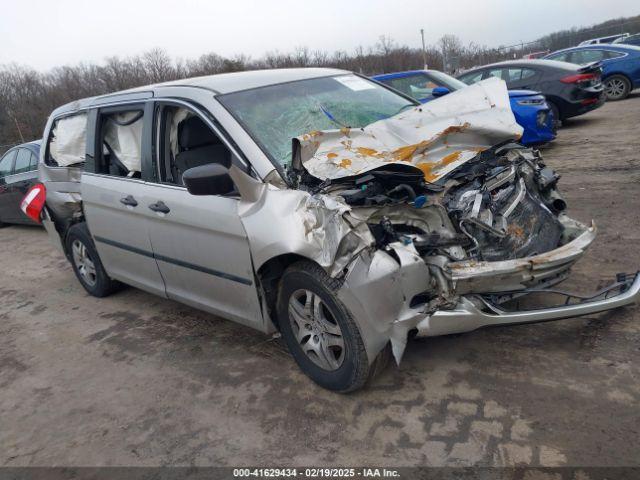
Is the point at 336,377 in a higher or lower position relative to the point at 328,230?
lower

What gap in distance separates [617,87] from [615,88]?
5 cm

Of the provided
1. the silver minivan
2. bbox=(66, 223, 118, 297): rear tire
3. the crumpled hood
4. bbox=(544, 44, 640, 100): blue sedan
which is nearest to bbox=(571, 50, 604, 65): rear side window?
bbox=(544, 44, 640, 100): blue sedan

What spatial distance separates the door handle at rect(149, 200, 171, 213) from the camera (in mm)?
3696

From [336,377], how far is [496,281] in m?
1.05

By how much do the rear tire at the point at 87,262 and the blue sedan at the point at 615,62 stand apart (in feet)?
39.5

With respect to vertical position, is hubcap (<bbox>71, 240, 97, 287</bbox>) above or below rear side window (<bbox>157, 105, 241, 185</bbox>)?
below

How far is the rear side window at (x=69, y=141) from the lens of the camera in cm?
494

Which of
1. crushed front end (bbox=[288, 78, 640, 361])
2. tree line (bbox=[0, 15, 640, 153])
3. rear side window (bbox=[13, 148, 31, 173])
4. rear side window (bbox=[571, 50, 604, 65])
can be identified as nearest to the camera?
crushed front end (bbox=[288, 78, 640, 361])

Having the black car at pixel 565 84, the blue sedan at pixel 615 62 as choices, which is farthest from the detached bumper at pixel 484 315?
the blue sedan at pixel 615 62

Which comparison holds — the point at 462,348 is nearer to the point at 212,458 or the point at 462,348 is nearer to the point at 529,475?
the point at 529,475

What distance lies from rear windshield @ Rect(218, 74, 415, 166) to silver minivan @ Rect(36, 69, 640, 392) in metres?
0.01

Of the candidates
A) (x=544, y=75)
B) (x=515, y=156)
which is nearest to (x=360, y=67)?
(x=544, y=75)

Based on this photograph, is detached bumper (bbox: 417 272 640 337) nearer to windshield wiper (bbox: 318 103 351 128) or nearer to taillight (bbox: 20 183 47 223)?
windshield wiper (bbox: 318 103 351 128)

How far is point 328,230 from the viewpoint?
2.79 metres
